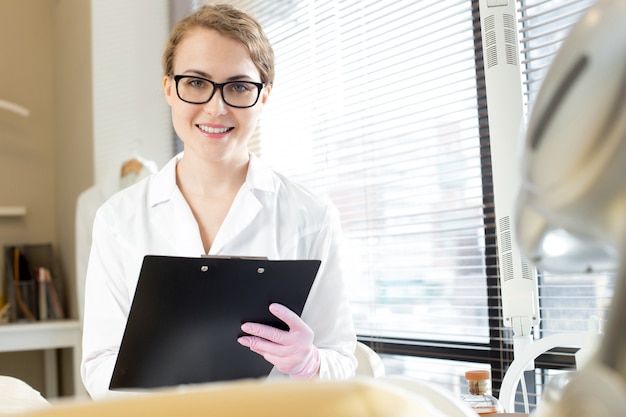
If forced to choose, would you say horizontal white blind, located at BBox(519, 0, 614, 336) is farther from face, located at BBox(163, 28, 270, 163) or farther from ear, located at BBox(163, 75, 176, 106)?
ear, located at BBox(163, 75, 176, 106)

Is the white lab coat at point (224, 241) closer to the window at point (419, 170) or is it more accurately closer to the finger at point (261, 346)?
the finger at point (261, 346)

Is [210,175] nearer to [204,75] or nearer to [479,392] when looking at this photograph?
[204,75]

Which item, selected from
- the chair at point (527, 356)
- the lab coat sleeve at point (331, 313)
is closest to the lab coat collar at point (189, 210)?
the lab coat sleeve at point (331, 313)

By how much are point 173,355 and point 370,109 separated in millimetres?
1447

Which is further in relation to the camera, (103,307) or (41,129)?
(41,129)

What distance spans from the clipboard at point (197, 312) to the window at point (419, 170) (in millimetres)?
914

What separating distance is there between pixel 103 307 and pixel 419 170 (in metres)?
1.13

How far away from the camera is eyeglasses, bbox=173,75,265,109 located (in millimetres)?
1634

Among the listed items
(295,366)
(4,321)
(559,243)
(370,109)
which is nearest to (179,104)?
(295,366)

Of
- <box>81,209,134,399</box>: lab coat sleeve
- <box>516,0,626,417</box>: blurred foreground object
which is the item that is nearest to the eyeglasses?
<box>81,209,134,399</box>: lab coat sleeve

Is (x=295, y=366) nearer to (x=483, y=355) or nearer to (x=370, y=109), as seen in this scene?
(x=483, y=355)

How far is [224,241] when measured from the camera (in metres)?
1.67

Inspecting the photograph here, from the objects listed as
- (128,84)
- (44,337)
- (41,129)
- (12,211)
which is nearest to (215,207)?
(44,337)

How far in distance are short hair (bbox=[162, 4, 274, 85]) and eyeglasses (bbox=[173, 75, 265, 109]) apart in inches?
2.7
